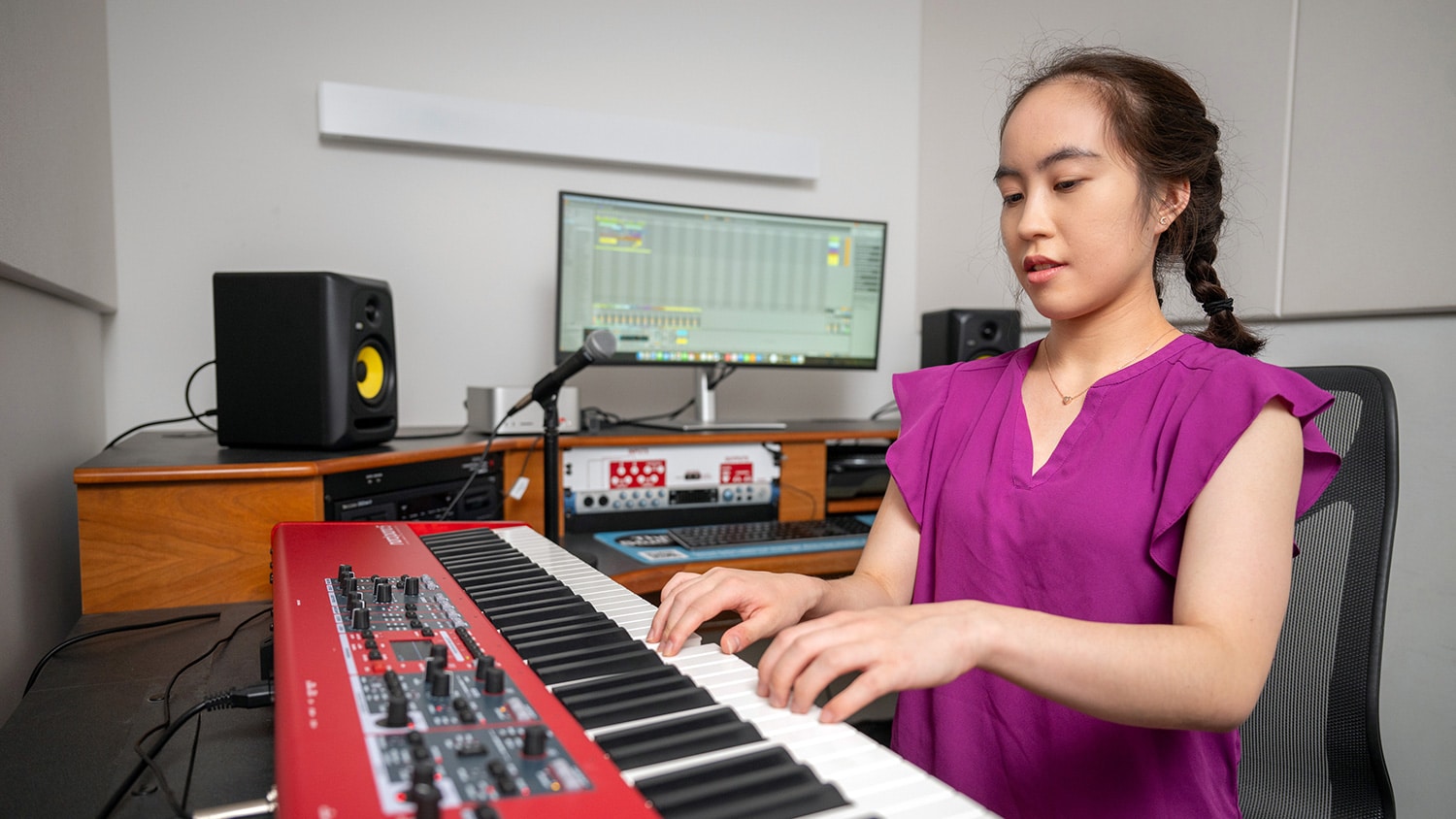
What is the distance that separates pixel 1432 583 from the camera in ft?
4.70

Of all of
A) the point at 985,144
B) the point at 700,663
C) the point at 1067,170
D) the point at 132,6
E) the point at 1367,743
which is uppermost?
the point at 132,6

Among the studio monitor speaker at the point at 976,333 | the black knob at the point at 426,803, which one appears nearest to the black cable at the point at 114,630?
the black knob at the point at 426,803

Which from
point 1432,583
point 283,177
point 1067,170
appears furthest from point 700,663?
point 283,177

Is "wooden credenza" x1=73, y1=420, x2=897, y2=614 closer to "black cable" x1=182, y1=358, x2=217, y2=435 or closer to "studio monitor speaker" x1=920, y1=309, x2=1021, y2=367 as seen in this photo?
"black cable" x1=182, y1=358, x2=217, y2=435

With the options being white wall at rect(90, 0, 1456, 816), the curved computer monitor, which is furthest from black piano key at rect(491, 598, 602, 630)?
white wall at rect(90, 0, 1456, 816)

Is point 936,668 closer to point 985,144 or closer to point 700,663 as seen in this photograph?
point 700,663

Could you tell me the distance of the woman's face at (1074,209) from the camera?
864mm

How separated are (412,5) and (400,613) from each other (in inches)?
75.2

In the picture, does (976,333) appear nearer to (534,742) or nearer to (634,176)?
(634,176)

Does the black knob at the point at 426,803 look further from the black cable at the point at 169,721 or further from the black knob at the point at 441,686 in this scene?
the black cable at the point at 169,721

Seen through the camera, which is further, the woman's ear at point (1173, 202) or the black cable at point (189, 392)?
the black cable at point (189, 392)

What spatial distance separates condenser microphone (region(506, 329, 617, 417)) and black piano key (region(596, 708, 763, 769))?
2.76 ft

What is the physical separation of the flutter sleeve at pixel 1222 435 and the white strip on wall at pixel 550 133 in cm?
178

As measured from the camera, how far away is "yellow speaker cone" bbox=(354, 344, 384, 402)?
158cm
